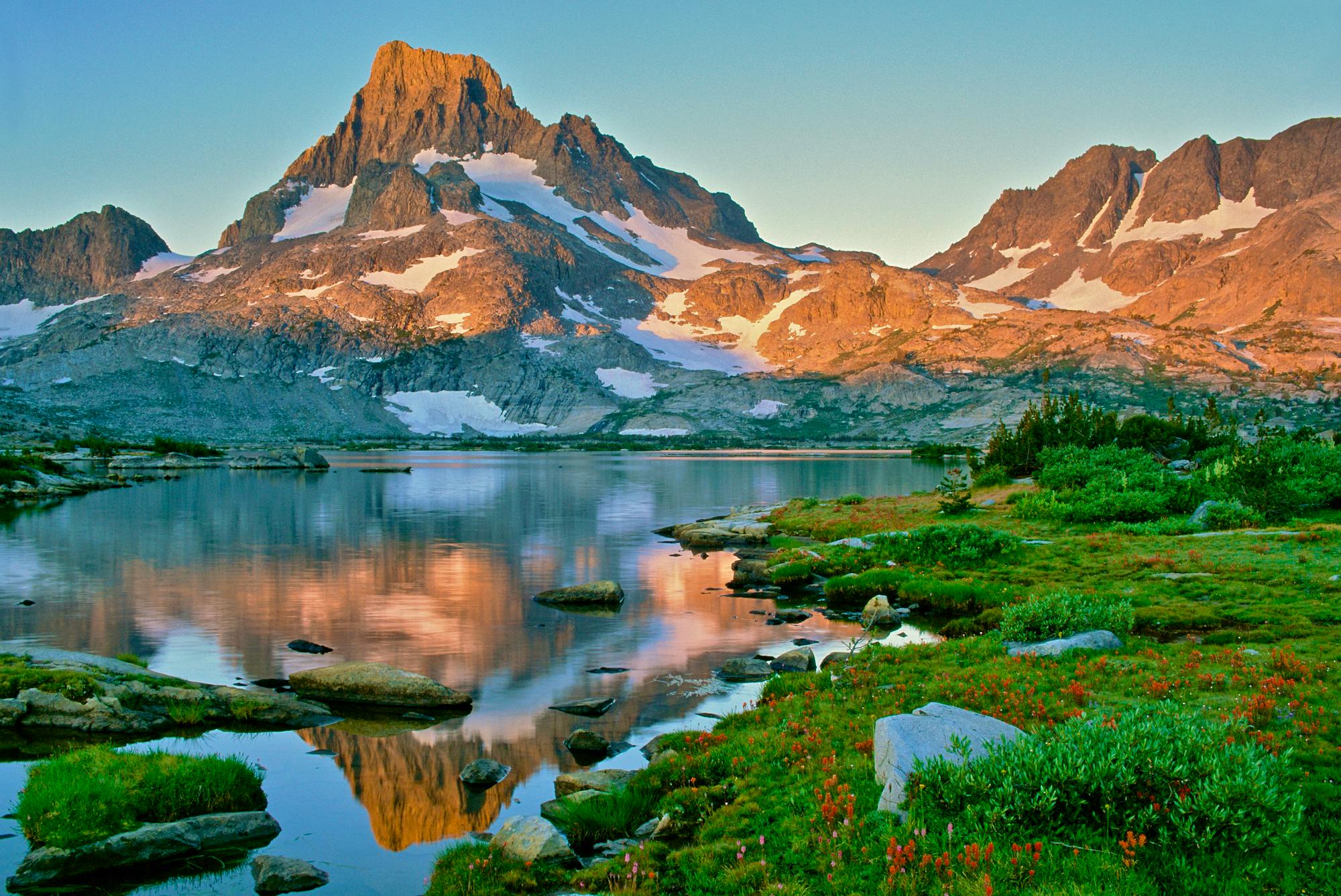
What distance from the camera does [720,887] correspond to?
32.1ft

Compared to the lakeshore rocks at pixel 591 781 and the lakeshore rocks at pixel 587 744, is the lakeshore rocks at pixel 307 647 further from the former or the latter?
the lakeshore rocks at pixel 591 781

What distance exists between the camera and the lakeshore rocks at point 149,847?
12.0 m

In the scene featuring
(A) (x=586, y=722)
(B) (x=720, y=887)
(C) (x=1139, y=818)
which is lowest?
(A) (x=586, y=722)

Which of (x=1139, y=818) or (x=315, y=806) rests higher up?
(x=1139, y=818)

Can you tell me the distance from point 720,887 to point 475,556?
133 ft

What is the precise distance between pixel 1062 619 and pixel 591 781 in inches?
473

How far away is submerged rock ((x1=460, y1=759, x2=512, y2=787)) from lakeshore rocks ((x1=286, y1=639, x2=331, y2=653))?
12.4 meters

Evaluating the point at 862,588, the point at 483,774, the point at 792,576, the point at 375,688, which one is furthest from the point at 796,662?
the point at 792,576

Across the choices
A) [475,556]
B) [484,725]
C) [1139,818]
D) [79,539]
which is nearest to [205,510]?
[79,539]

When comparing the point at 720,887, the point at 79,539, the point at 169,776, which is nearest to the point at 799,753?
the point at 720,887

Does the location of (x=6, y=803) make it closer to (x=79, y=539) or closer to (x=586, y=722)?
(x=586, y=722)

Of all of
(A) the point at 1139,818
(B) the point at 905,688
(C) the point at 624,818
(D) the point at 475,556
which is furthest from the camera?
(D) the point at 475,556

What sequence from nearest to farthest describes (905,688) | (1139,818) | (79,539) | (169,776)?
(1139,818) < (169,776) < (905,688) < (79,539)

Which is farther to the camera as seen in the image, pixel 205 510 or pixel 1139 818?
pixel 205 510
